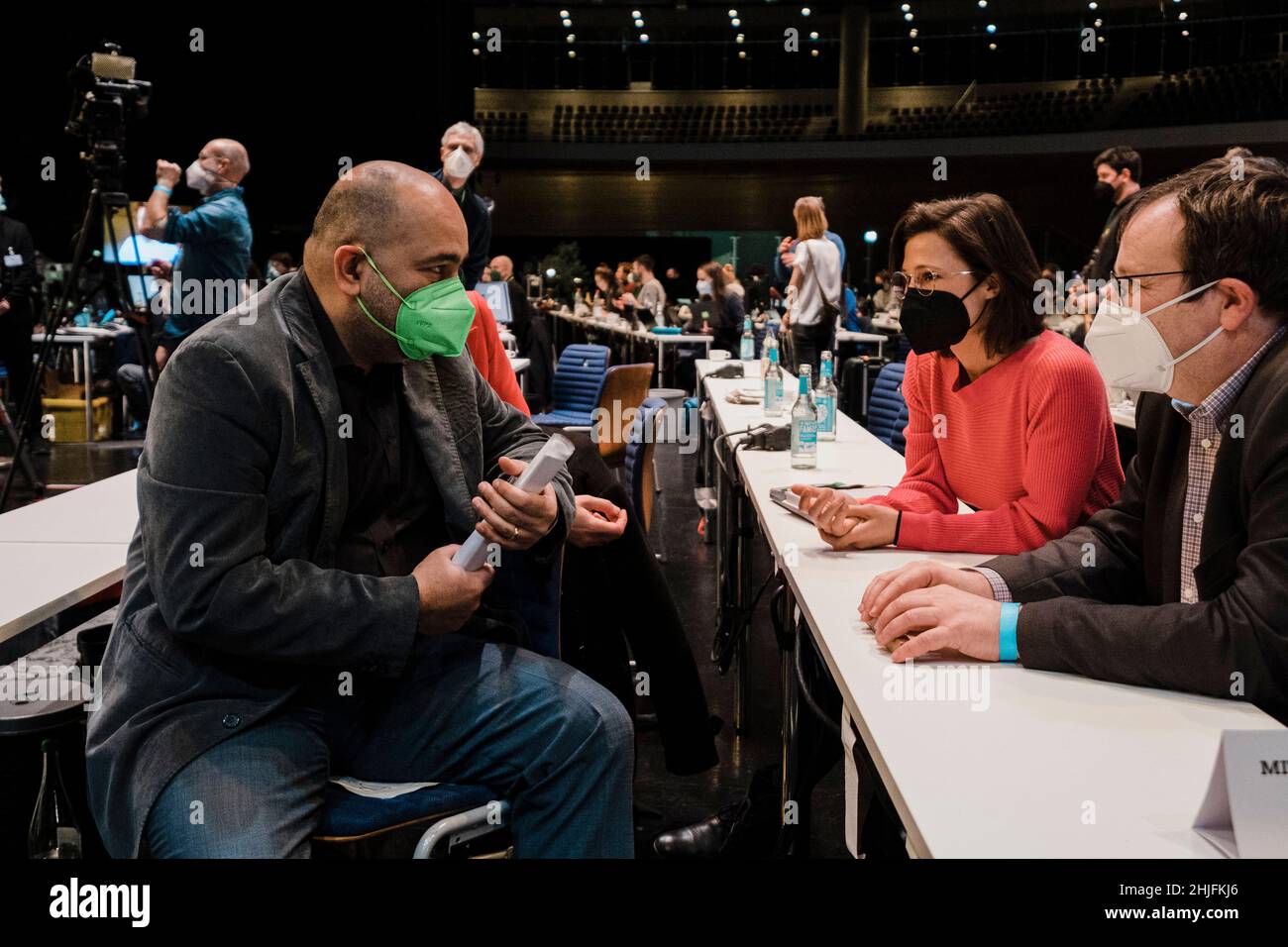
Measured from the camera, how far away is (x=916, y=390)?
2.21m

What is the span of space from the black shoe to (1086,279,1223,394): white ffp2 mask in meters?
1.27

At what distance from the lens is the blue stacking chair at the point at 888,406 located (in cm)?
369

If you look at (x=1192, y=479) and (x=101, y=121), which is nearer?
(x=1192, y=479)

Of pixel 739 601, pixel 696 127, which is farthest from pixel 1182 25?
pixel 739 601

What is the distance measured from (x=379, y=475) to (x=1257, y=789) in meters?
1.16

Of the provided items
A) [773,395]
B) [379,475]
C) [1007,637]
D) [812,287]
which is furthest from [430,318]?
[812,287]

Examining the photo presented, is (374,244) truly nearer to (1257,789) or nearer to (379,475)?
(379,475)

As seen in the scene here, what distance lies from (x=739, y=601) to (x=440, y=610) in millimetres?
1918

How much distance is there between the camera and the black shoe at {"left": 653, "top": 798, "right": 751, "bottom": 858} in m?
2.17

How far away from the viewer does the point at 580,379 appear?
5.73 metres

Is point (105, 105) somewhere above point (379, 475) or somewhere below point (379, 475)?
above

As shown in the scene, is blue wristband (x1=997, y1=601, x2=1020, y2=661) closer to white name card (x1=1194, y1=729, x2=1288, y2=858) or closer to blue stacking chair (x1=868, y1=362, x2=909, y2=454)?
white name card (x1=1194, y1=729, x2=1288, y2=858)

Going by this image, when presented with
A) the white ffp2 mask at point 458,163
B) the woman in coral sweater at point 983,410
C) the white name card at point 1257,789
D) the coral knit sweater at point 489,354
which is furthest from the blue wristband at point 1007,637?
the white ffp2 mask at point 458,163
